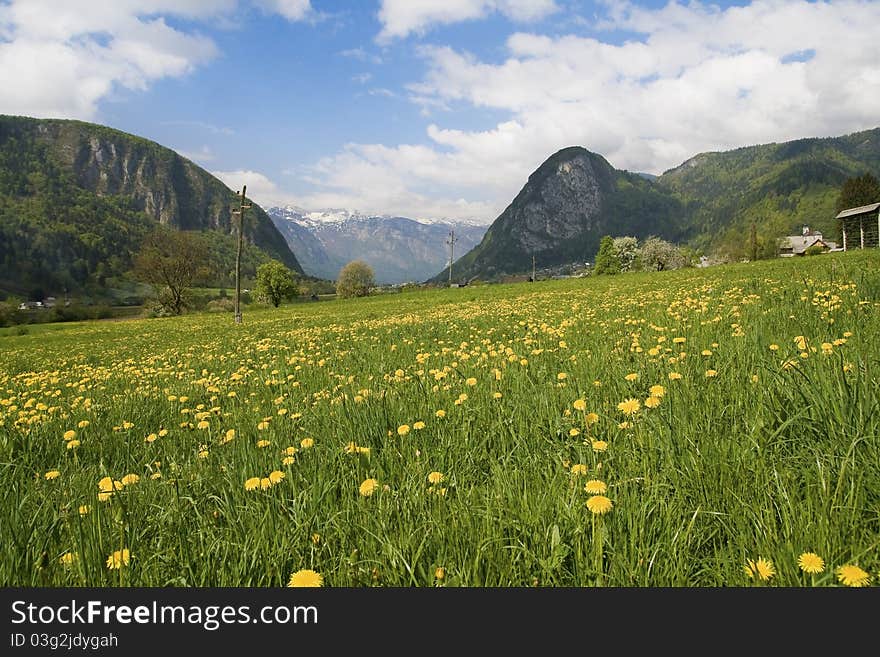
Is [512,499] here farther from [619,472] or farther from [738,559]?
[738,559]

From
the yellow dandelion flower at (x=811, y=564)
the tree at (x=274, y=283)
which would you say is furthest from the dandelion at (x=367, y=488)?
the tree at (x=274, y=283)

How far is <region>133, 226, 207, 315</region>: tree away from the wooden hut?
83101 millimetres

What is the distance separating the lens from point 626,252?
9788cm

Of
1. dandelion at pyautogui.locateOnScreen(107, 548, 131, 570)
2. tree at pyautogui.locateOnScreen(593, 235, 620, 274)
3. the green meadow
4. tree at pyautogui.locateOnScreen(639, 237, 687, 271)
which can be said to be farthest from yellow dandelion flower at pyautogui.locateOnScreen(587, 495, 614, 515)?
tree at pyautogui.locateOnScreen(639, 237, 687, 271)

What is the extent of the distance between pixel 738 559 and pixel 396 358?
217 inches

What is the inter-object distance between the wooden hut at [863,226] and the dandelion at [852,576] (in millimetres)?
58653

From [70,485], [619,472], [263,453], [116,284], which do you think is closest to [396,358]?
[263,453]

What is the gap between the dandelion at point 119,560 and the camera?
67.3 inches

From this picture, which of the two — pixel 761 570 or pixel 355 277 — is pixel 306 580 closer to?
pixel 761 570

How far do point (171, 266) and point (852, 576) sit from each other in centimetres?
8124

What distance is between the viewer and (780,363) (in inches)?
129

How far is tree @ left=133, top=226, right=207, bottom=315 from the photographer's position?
226 feet

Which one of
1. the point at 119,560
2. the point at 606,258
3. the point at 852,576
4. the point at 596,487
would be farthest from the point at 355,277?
the point at 852,576

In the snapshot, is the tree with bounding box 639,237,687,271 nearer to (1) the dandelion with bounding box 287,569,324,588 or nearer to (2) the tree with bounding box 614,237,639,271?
(2) the tree with bounding box 614,237,639,271
